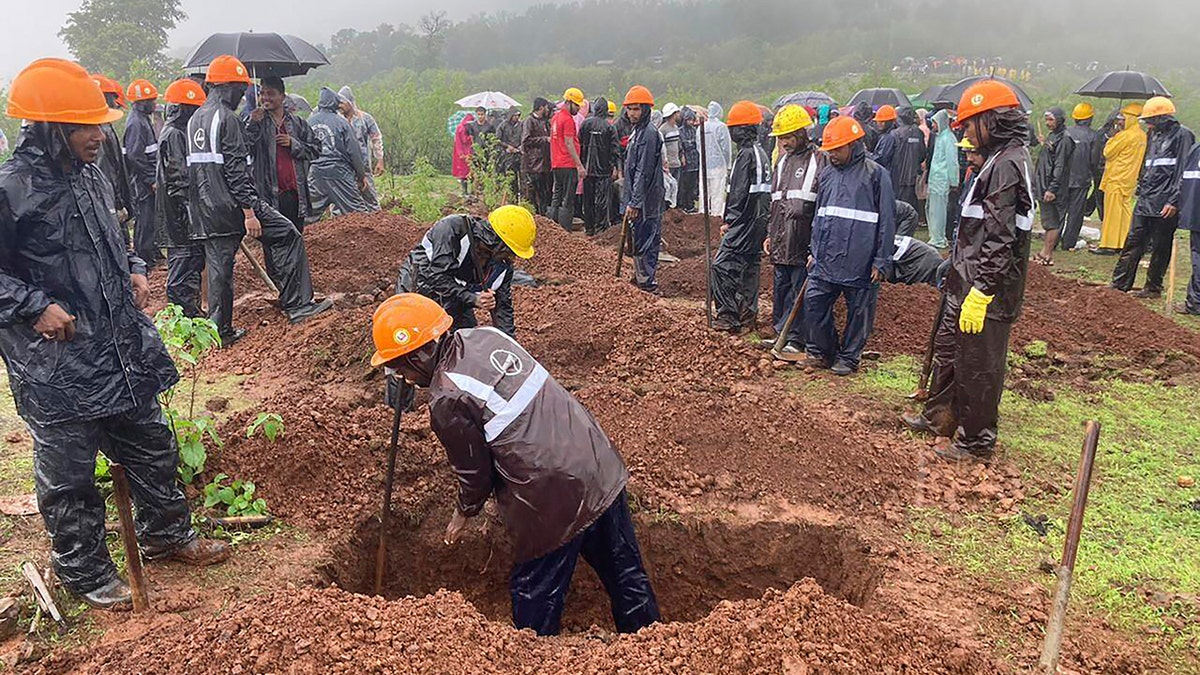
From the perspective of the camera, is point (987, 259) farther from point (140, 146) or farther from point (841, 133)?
point (140, 146)

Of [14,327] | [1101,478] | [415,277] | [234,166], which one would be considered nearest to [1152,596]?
[1101,478]

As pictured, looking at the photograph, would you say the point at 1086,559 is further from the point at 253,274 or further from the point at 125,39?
the point at 125,39

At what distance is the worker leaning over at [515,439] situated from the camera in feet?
10.2

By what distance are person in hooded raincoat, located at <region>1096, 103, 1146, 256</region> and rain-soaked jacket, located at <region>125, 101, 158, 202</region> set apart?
1087cm

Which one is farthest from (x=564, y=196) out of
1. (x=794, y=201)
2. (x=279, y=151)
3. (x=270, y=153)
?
(x=794, y=201)

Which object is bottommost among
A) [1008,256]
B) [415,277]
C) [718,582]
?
[718,582]

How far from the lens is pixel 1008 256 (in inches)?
173

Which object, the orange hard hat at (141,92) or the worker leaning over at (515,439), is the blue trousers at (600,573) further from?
the orange hard hat at (141,92)

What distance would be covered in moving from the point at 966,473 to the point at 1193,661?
158 centimetres

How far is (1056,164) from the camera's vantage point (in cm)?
1067

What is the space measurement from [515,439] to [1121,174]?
10.1m

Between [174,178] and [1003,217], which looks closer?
[1003,217]

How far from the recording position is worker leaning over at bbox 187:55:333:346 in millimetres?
6078

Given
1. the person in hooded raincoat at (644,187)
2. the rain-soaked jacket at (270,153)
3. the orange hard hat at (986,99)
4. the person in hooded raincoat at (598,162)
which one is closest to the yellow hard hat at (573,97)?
the person in hooded raincoat at (598,162)
